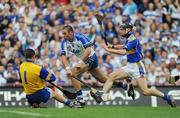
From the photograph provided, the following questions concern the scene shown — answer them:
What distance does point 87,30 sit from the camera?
24844 mm

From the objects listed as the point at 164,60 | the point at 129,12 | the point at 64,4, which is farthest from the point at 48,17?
the point at 164,60

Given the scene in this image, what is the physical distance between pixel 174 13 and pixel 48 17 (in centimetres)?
422

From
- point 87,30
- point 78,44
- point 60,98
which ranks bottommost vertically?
point 60,98

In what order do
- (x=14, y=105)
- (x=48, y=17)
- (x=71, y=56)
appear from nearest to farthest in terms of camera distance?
(x=14, y=105) < (x=71, y=56) < (x=48, y=17)

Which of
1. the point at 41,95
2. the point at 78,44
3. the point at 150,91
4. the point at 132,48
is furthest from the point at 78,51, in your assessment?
the point at 150,91

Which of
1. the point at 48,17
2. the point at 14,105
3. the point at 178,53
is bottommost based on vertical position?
the point at 14,105

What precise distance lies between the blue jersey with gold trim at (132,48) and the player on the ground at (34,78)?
69.8 inches

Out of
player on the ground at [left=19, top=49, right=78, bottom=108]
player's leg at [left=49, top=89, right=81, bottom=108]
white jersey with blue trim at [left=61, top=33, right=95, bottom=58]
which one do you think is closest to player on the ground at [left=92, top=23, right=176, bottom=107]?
white jersey with blue trim at [left=61, top=33, right=95, bottom=58]

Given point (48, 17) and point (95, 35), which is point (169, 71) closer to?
point (95, 35)

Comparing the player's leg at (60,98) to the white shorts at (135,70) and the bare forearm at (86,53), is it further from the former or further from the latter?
the white shorts at (135,70)

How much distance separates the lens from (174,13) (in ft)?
85.8

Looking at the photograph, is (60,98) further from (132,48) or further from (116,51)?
(132,48)

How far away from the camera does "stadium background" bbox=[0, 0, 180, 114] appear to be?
23.3 metres

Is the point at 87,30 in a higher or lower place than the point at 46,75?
higher
